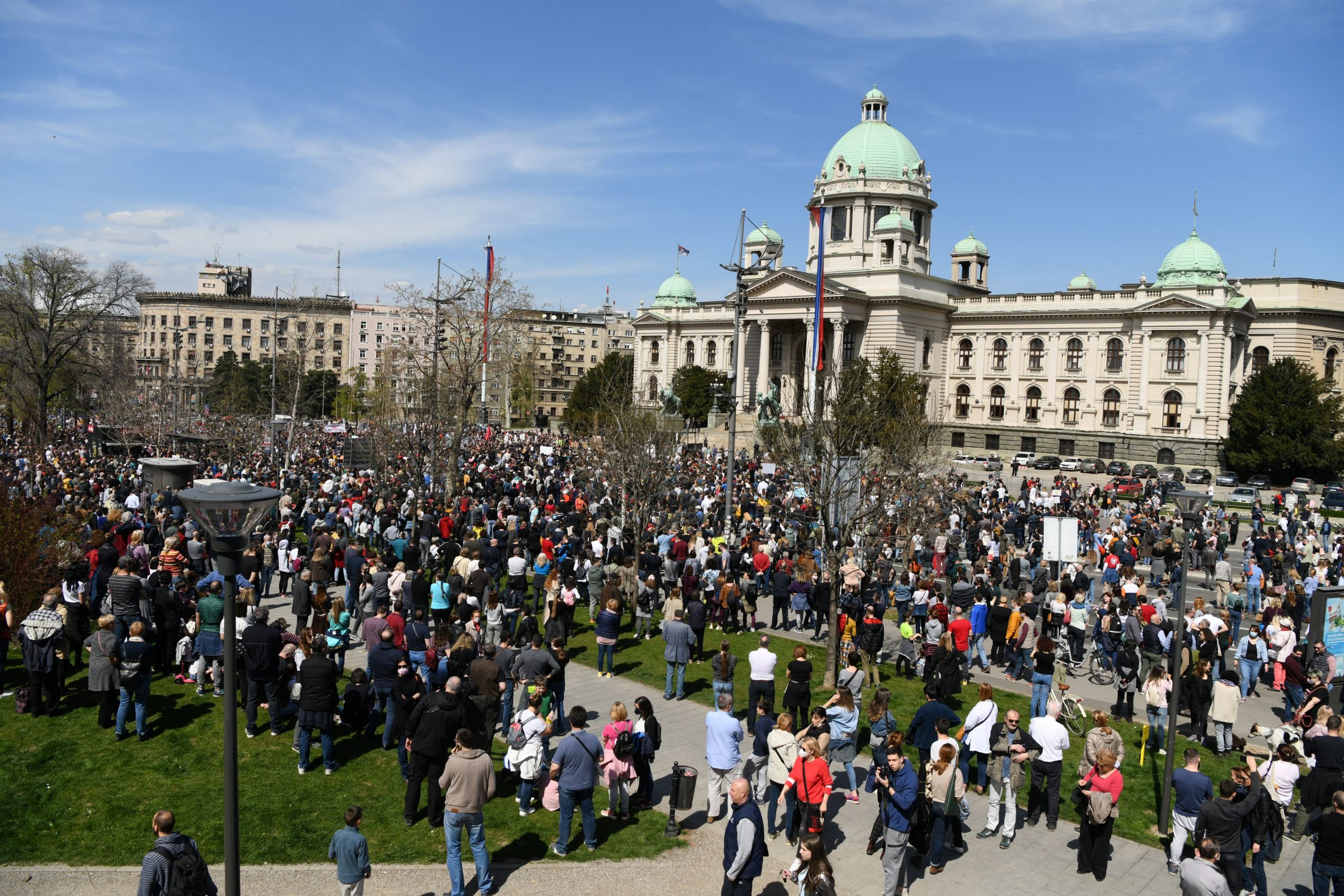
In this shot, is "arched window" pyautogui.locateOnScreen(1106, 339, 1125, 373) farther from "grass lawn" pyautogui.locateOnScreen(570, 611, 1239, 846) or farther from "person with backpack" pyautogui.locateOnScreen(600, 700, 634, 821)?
"person with backpack" pyautogui.locateOnScreen(600, 700, 634, 821)

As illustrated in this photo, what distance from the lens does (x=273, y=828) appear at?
9.91 m

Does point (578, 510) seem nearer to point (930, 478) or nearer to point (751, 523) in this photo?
point (751, 523)

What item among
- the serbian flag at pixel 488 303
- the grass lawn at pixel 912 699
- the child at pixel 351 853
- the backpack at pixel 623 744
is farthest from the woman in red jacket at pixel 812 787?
the serbian flag at pixel 488 303

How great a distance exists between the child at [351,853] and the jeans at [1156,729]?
35.1 feet

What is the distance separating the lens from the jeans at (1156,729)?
1343cm

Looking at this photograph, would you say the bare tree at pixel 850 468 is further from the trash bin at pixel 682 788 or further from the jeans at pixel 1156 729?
the trash bin at pixel 682 788

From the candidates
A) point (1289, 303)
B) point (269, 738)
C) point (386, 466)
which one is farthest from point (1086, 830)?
point (1289, 303)

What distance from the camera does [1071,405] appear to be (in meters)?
69.9

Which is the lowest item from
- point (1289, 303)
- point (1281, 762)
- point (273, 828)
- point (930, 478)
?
point (273, 828)

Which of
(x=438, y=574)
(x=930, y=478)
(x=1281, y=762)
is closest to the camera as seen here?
(x=1281, y=762)

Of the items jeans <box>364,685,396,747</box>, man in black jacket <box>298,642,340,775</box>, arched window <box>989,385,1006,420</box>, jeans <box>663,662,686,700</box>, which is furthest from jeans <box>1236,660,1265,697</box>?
arched window <box>989,385,1006,420</box>

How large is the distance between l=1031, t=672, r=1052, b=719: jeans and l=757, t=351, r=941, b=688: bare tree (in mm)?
3110

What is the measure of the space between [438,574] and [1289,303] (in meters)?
70.9

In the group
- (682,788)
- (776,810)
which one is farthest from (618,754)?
(776,810)
